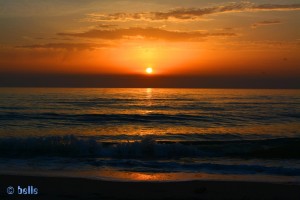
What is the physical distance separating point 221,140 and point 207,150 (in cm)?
378

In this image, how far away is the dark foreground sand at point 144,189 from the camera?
8.66 meters

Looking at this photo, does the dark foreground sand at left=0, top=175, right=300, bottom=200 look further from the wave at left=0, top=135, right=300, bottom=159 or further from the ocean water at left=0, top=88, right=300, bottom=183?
the wave at left=0, top=135, right=300, bottom=159

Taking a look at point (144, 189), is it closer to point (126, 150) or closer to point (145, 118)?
point (126, 150)

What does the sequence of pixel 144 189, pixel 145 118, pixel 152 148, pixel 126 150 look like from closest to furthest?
1. pixel 144 189
2. pixel 126 150
3. pixel 152 148
4. pixel 145 118

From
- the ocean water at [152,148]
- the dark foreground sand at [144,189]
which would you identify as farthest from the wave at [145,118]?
the dark foreground sand at [144,189]

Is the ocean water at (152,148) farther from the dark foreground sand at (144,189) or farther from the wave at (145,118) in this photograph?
the dark foreground sand at (144,189)

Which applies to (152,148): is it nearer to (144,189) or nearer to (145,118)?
(144,189)

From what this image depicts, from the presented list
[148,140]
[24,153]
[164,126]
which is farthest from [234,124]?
[24,153]

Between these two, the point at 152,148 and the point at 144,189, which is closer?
the point at 144,189

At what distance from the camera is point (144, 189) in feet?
30.8

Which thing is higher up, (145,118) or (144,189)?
(145,118)

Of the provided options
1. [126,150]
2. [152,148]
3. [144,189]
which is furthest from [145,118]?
[144,189]

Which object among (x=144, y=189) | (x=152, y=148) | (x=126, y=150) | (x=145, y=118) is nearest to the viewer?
(x=144, y=189)

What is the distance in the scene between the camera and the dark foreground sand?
8.66m
